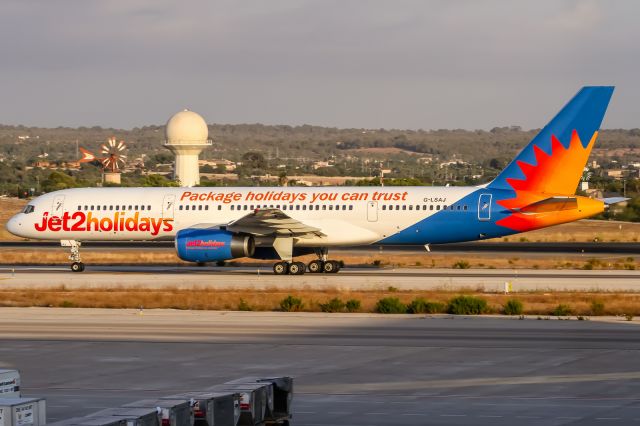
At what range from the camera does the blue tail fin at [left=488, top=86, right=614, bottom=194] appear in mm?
46219

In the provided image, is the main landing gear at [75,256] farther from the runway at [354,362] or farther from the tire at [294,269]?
the runway at [354,362]

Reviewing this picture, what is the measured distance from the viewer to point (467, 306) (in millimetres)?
34750

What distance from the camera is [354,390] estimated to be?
21.9 meters

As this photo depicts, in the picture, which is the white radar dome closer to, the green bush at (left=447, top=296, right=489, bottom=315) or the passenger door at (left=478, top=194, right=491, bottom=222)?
the passenger door at (left=478, top=194, right=491, bottom=222)

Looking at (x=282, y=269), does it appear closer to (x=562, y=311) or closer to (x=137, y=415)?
(x=562, y=311)

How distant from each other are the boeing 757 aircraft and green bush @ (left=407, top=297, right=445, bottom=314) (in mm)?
11610

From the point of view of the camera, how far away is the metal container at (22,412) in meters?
14.7

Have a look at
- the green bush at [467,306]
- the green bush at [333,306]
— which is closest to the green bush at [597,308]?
the green bush at [467,306]

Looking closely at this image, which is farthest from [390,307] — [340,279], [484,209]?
[484,209]

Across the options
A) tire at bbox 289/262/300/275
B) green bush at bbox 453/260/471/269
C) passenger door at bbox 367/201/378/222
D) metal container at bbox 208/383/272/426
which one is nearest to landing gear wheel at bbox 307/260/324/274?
tire at bbox 289/262/300/275

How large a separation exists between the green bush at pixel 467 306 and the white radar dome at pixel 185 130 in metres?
98.2

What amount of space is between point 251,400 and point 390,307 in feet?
59.6

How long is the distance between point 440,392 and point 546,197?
25569 mm

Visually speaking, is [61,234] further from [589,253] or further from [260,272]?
[589,253]
